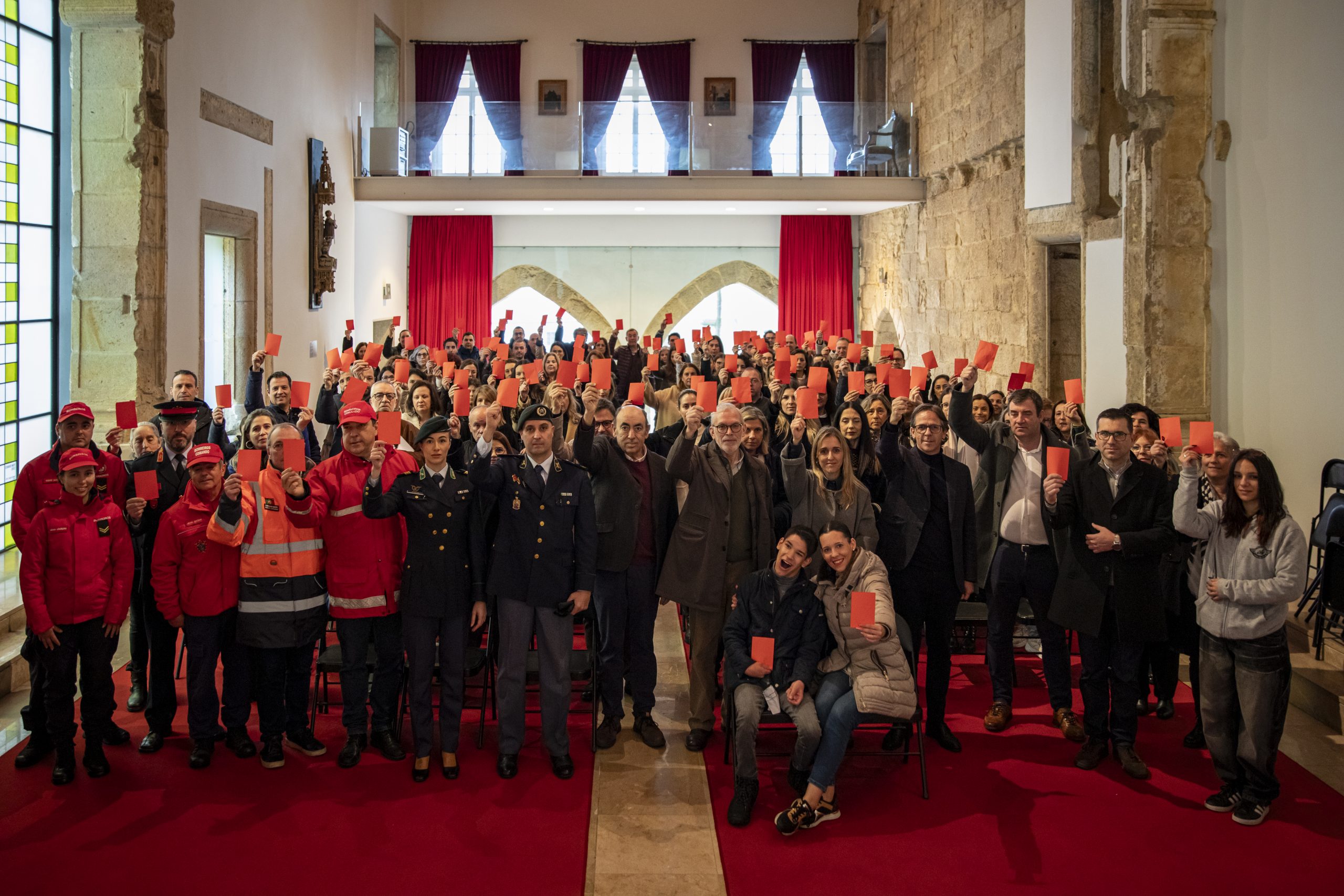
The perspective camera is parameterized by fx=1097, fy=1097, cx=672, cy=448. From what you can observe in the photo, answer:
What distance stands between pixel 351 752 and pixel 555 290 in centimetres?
1532

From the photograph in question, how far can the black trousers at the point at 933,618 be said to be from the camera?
484cm

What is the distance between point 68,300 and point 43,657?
4976mm

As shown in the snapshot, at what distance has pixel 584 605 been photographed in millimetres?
4504

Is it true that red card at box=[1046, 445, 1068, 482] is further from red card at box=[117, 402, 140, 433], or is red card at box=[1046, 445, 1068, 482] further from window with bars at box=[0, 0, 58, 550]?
window with bars at box=[0, 0, 58, 550]

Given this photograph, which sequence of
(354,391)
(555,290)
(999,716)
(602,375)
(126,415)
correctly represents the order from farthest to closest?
(555,290) < (602,375) < (354,391) < (126,415) < (999,716)

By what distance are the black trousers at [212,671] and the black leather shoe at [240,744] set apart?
31 millimetres

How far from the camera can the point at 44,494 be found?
4.71 meters

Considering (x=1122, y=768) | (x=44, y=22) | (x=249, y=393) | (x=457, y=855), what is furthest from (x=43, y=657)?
(x=44, y=22)

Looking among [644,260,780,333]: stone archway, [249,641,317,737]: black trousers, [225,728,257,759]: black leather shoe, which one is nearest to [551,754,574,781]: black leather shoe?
[249,641,317,737]: black trousers

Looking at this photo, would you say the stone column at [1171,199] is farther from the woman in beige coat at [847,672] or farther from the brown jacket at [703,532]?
the woman in beige coat at [847,672]

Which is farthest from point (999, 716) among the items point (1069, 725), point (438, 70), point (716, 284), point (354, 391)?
point (438, 70)

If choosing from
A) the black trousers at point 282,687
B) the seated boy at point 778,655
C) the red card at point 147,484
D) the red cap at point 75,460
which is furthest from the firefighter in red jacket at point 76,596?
the seated boy at point 778,655

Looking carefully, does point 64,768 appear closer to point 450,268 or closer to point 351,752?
point 351,752

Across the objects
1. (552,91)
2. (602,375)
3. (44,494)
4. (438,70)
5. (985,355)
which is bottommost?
(44,494)
